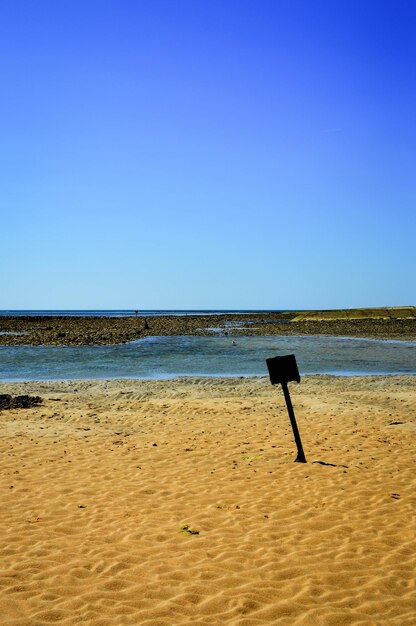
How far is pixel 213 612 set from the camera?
4.18 m

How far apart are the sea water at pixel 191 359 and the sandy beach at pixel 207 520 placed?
8772mm

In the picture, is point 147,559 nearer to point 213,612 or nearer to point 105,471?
point 213,612

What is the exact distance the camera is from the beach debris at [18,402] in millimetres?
13336

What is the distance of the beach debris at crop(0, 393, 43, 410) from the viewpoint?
13336 millimetres

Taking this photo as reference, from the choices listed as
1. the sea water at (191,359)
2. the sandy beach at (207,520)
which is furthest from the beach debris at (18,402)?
the sea water at (191,359)

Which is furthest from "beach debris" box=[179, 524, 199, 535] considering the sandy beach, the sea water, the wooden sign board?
the sea water

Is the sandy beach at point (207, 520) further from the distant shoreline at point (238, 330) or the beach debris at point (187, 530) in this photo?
the distant shoreline at point (238, 330)

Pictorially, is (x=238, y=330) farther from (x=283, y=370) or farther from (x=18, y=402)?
(x=283, y=370)

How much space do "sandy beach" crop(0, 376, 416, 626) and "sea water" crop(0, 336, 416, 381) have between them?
877 centimetres

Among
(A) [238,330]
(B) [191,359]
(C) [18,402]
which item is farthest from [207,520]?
→ (A) [238,330]

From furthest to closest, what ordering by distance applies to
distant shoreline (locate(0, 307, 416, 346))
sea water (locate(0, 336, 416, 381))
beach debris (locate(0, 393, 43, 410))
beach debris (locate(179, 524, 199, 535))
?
1. distant shoreline (locate(0, 307, 416, 346))
2. sea water (locate(0, 336, 416, 381))
3. beach debris (locate(0, 393, 43, 410))
4. beach debris (locate(179, 524, 199, 535))

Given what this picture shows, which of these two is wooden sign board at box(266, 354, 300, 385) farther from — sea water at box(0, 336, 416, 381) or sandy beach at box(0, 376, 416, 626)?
sea water at box(0, 336, 416, 381)

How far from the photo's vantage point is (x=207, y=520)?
6156 mm

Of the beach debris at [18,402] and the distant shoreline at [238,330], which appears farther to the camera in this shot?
the distant shoreline at [238,330]
